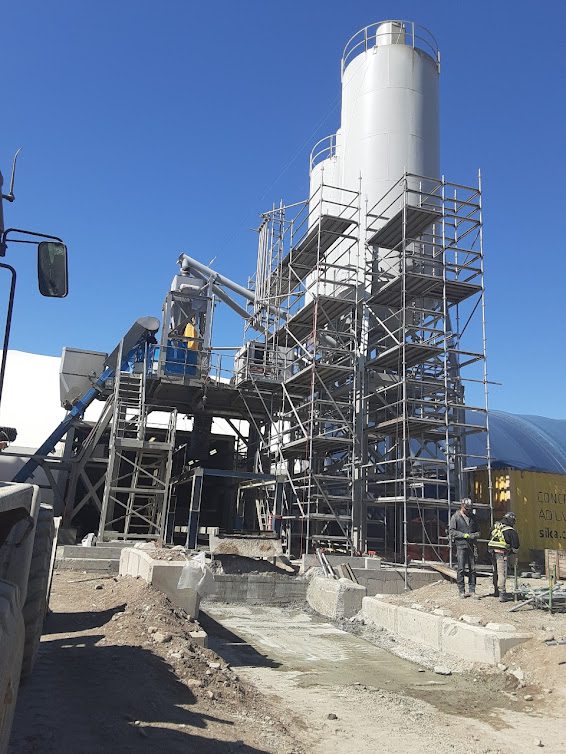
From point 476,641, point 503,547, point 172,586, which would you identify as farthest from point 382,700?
point 503,547

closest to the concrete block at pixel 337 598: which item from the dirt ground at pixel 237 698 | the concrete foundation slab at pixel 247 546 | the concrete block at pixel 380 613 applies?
the concrete block at pixel 380 613

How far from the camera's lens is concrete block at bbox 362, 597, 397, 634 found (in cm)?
1120

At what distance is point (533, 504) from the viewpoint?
19.1 m

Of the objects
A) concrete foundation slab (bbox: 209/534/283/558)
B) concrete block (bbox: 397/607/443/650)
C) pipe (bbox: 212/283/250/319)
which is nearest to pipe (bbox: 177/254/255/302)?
pipe (bbox: 212/283/250/319)

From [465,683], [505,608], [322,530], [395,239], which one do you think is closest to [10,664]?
[465,683]

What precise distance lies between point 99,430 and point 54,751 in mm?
18605

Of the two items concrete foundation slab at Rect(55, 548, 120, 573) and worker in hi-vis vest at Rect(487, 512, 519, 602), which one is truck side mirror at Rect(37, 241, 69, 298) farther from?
concrete foundation slab at Rect(55, 548, 120, 573)

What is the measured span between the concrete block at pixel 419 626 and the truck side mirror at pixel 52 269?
7996mm

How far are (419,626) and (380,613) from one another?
1505 millimetres

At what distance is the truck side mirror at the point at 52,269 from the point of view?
4.42 m

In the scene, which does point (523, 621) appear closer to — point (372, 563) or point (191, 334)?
point (372, 563)

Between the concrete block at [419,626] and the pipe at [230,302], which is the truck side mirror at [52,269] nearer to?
the concrete block at [419,626]

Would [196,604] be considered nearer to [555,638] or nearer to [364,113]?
[555,638]

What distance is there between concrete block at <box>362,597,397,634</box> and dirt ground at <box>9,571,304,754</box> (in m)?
4.51
